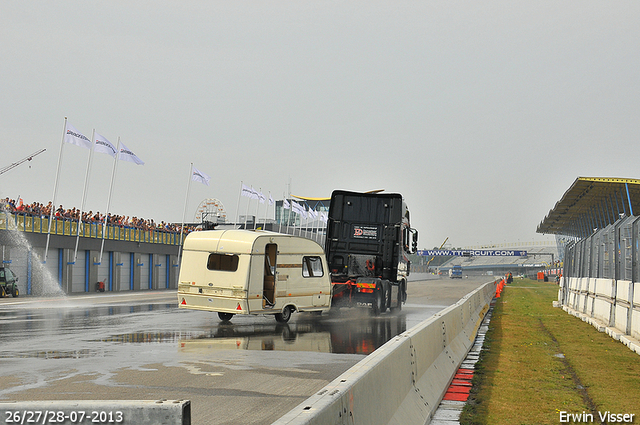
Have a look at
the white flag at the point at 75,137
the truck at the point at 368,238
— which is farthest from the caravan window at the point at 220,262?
the white flag at the point at 75,137

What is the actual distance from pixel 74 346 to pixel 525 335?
1065 centimetres

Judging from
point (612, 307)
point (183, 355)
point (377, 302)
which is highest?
point (612, 307)

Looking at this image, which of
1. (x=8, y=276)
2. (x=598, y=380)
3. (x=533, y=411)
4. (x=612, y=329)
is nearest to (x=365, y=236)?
(x=612, y=329)

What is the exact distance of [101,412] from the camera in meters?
3.88

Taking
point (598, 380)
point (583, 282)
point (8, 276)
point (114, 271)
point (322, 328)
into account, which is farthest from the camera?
point (114, 271)

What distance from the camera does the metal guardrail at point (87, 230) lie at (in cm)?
3992

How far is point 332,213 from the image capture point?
81.7 ft

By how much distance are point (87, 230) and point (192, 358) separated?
37.1m

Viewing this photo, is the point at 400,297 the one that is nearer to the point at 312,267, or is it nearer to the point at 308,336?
the point at 312,267

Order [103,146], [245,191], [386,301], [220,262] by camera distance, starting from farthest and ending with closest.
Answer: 1. [245,191]
2. [103,146]
3. [386,301]
4. [220,262]

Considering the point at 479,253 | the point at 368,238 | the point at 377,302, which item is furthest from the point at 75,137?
the point at 479,253

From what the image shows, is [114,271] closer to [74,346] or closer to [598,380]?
[74,346]

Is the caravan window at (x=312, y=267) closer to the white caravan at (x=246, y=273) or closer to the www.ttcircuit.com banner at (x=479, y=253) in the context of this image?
the white caravan at (x=246, y=273)

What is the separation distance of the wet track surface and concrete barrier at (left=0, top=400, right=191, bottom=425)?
10.8 feet
